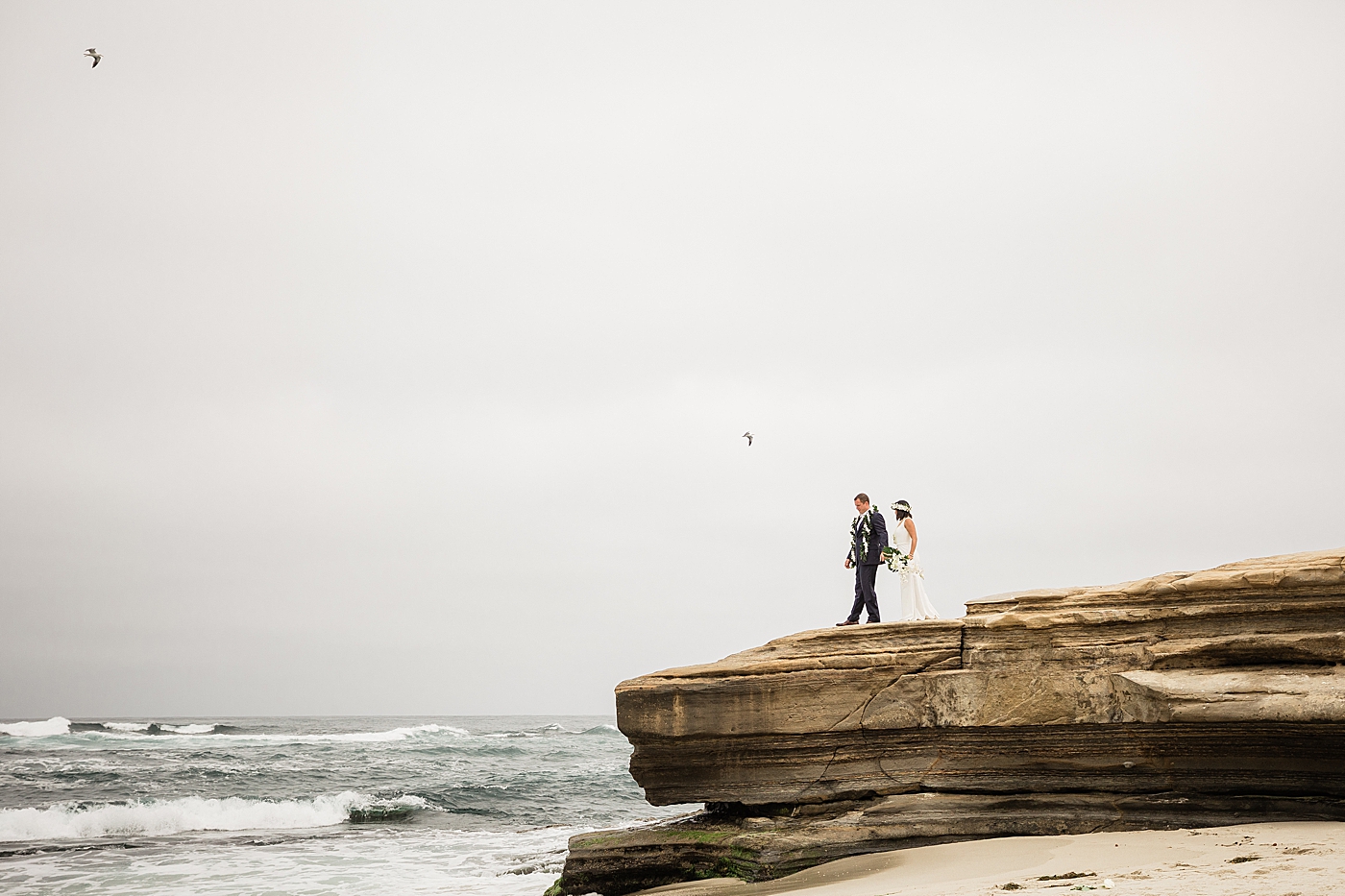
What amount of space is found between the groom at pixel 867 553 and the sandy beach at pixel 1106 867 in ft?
12.0

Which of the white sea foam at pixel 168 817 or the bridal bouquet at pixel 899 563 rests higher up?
the bridal bouquet at pixel 899 563

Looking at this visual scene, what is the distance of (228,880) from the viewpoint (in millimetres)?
12547

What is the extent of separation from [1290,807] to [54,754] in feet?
132

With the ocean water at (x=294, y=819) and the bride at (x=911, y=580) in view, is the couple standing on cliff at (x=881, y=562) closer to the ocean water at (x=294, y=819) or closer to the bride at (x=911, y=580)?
the bride at (x=911, y=580)

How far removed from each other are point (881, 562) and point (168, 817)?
1707 centimetres

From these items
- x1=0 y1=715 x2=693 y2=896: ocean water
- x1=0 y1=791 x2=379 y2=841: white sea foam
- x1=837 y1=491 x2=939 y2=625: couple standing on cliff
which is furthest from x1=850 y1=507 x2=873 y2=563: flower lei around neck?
x1=0 y1=791 x2=379 y2=841: white sea foam

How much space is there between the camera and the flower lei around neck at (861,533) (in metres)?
12.0

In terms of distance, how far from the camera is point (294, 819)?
19547mm

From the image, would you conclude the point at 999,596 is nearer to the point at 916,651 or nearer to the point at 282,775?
the point at 916,651

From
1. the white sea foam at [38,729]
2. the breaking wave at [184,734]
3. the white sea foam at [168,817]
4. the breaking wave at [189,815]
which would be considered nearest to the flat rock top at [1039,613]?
the breaking wave at [189,815]

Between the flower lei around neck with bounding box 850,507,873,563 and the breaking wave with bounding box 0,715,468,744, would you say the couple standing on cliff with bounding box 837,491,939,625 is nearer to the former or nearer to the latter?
the flower lei around neck with bounding box 850,507,873,563

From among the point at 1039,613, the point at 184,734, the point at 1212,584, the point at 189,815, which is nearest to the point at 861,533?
the point at 1039,613

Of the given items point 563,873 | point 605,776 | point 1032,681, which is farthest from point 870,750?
point 605,776

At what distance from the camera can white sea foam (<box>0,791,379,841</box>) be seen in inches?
696
